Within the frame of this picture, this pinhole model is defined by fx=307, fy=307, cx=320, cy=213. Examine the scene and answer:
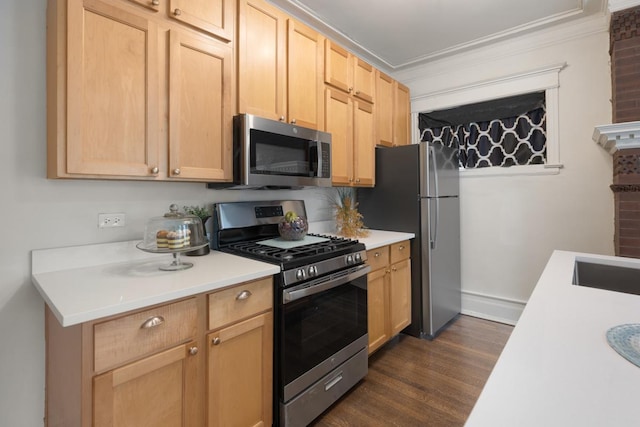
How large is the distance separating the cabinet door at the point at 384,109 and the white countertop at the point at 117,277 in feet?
6.70

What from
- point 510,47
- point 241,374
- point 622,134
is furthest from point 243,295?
point 510,47

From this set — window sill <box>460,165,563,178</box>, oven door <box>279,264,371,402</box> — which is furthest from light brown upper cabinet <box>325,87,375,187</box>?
window sill <box>460,165,563,178</box>

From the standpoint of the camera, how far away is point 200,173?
1.69m

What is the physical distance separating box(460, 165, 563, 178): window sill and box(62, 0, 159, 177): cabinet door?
2992 mm

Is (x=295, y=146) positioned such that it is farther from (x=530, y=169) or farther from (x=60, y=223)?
(x=530, y=169)

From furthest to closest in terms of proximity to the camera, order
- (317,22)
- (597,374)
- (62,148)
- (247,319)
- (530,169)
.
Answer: (530,169), (317,22), (247,319), (62,148), (597,374)

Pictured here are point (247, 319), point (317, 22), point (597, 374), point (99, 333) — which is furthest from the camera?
point (317, 22)

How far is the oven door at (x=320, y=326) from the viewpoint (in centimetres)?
159

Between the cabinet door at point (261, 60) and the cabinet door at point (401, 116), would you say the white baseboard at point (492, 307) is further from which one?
the cabinet door at point (261, 60)

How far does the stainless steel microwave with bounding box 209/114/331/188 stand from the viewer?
1.80 metres

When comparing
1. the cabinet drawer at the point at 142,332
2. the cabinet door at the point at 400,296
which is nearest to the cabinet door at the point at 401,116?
the cabinet door at the point at 400,296

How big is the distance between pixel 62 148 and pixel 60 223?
0.43 m

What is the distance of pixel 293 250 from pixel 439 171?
172cm

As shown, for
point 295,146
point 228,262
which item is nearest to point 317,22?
point 295,146
